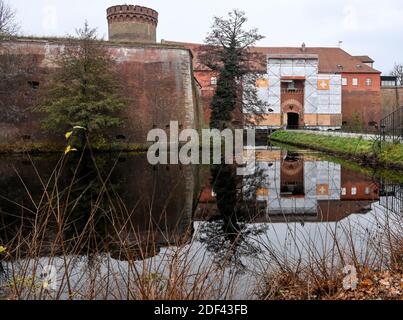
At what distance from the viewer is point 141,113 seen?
71.6 feet

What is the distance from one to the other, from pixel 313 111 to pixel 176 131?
22.4m

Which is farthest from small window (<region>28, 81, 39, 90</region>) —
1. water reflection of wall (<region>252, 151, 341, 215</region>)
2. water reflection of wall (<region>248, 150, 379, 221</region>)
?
water reflection of wall (<region>248, 150, 379, 221</region>)

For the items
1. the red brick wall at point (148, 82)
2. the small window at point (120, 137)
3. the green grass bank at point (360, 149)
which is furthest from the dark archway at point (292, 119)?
the small window at point (120, 137)

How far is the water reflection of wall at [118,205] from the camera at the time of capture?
477 centimetres

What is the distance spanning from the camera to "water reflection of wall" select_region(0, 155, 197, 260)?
15.7 feet

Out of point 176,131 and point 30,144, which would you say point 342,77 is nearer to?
point 176,131

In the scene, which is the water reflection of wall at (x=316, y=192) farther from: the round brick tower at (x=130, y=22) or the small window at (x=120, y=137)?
the round brick tower at (x=130, y=22)

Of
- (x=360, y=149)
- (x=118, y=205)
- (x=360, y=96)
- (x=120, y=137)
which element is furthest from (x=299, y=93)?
(x=118, y=205)

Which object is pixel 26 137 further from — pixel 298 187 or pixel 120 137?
pixel 298 187

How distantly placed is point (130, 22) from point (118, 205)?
74.1ft

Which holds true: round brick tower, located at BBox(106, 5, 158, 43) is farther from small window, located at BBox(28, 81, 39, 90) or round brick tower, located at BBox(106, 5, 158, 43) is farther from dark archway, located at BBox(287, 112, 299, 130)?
dark archway, located at BBox(287, 112, 299, 130)

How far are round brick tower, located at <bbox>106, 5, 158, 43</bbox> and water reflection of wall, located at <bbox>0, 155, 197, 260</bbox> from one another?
1575 cm

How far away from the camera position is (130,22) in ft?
86.6

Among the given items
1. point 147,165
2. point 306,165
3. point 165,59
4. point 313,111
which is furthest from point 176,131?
point 313,111
